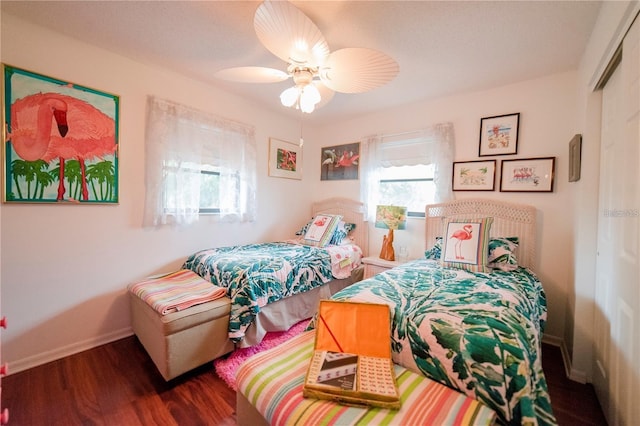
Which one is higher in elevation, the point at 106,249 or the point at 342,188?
the point at 342,188

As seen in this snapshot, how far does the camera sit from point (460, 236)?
2107 mm

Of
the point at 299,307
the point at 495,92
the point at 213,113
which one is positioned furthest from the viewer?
the point at 213,113

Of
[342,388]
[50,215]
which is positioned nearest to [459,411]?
[342,388]

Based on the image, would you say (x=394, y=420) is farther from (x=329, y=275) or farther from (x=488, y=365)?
(x=329, y=275)

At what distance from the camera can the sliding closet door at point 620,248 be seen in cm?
110

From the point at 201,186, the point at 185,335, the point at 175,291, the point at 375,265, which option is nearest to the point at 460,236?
the point at 375,265

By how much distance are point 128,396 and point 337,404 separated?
4.65 ft

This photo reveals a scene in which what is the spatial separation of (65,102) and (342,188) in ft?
9.42

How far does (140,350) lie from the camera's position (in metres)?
2.01

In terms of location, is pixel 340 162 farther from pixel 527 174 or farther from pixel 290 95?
pixel 527 174

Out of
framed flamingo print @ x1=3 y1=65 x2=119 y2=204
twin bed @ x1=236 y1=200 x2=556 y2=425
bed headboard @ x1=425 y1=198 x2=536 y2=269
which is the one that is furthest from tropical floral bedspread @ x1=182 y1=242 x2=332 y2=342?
bed headboard @ x1=425 y1=198 x2=536 y2=269

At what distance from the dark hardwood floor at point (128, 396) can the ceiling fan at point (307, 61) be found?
1984 mm

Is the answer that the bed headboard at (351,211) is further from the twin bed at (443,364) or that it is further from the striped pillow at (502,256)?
the twin bed at (443,364)

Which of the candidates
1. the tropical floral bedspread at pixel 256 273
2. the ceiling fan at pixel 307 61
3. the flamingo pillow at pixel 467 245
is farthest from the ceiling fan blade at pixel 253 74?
the flamingo pillow at pixel 467 245
